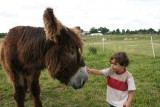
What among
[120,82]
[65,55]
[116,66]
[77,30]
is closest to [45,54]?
[65,55]

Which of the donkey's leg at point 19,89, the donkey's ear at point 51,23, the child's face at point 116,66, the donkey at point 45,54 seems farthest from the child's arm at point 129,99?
the donkey's leg at point 19,89

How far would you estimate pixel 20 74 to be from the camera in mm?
5379

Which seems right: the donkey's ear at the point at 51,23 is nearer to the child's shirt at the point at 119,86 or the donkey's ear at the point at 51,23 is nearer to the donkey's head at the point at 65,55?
the donkey's head at the point at 65,55

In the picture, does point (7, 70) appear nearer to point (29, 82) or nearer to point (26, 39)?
point (29, 82)

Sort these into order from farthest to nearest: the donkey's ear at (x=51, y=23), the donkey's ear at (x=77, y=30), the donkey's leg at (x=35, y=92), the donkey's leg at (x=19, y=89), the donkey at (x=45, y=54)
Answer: the donkey's leg at (x=35, y=92) → the donkey's leg at (x=19, y=89) → the donkey's ear at (x=77, y=30) → the donkey at (x=45, y=54) → the donkey's ear at (x=51, y=23)

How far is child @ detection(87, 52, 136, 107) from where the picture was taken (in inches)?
165

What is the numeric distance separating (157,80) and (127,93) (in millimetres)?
4077

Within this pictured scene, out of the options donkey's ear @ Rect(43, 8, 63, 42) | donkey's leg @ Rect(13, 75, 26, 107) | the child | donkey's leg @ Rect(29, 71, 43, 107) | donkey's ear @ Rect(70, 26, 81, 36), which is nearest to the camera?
donkey's ear @ Rect(43, 8, 63, 42)

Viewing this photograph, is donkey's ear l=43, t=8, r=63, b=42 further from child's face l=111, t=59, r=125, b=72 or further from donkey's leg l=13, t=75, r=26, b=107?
donkey's leg l=13, t=75, r=26, b=107

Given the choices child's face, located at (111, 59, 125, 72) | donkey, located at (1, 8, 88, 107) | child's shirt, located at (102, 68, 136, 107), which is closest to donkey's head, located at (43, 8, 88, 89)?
donkey, located at (1, 8, 88, 107)

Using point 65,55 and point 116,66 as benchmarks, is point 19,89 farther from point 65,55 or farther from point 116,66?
point 116,66

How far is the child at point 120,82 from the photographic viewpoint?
4191 mm

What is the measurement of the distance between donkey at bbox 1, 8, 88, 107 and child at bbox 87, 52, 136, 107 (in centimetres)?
51

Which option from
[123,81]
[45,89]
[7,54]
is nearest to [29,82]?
[7,54]
